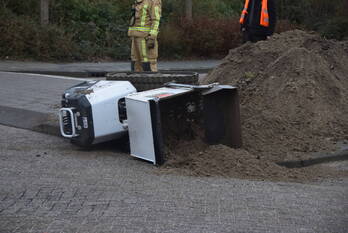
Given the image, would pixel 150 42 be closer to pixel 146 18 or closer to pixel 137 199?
pixel 146 18

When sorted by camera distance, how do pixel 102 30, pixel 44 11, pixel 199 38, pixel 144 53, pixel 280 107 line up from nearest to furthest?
pixel 280 107 < pixel 144 53 < pixel 44 11 < pixel 199 38 < pixel 102 30

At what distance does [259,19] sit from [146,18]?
211 cm

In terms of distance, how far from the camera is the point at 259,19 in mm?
10766

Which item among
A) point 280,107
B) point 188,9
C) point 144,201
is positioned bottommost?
point 144,201

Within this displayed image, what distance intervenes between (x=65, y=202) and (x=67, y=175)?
2.85 feet

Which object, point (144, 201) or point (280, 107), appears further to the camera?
point (280, 107)

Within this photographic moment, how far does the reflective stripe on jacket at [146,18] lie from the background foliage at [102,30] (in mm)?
7074

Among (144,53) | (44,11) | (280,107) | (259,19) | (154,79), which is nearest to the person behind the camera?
(154,79)

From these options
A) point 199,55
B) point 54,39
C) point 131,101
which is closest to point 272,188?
point 131,101

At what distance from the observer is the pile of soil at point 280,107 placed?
6406mm

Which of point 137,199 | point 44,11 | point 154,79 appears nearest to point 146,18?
point 154,79

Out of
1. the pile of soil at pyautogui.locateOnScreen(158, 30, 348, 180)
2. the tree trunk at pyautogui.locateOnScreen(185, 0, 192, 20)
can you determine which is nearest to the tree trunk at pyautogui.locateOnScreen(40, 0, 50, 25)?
the tree trunk at pyautogui.locateOnScreen(185, 0, 192, 20)

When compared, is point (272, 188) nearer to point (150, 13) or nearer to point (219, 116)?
point (219, 116)

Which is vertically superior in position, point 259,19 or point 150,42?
point 259,19
